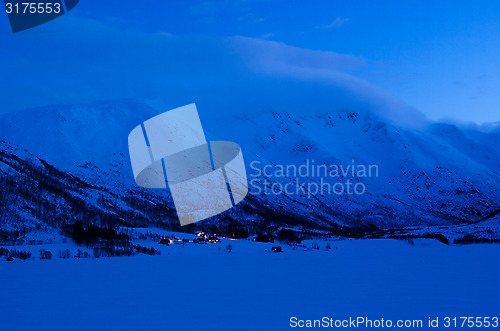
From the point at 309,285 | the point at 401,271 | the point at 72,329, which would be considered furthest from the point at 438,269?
the point at 72,329

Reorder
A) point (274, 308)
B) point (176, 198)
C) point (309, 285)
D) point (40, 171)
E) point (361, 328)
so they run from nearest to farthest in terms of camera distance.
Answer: point (361, 328)
point (274, 308)
point (309, 285)
point (40, 171)
point (176, 198)

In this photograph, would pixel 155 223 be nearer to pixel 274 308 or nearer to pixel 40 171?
pixel 40 171

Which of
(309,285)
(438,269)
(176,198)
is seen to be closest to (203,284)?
(309,285)

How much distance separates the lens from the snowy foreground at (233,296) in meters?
14.4

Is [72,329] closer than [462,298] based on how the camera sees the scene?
Yes

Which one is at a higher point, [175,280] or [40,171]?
[40,171]

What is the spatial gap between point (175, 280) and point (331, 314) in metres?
11.0

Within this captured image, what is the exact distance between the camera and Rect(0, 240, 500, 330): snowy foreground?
14.4 m

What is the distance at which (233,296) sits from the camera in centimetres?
1844

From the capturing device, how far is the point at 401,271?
26.9m

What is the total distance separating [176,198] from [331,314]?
146 m

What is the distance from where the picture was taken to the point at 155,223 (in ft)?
369

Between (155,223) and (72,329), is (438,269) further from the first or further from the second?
(155,223)

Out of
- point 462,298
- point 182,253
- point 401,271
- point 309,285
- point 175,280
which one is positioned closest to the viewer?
point 462,298
